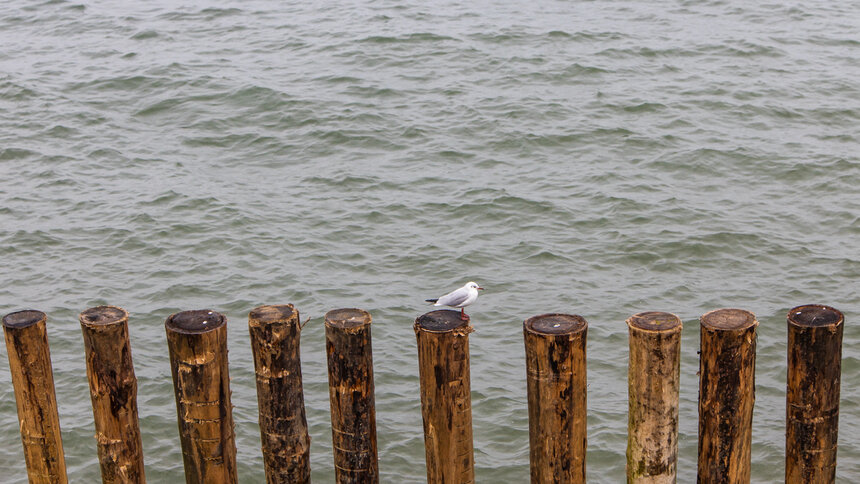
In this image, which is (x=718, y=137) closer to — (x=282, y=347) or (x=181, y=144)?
(x=181, y=144)

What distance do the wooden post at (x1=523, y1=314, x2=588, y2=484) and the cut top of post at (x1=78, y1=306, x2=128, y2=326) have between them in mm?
2499

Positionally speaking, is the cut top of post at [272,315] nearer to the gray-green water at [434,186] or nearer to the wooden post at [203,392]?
the wooden post at [203,392]

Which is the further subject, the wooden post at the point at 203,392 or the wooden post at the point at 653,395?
the wooden post at the point at 203,392

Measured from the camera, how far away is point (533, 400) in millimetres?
6035

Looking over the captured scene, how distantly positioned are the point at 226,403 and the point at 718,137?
12.1 metres

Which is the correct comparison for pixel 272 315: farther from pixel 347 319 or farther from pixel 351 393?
pixel 351 393

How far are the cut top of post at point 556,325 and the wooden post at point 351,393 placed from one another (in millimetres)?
1007

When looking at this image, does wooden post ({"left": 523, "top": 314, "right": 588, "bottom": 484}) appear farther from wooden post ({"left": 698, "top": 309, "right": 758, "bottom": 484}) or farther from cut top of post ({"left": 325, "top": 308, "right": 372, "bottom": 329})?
cut top of post ({"left": 325, "top": 308, "right": 372, "bottom": 329})

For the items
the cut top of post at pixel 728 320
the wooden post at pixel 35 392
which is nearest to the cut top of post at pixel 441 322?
the cut top of post at pixel 728 320

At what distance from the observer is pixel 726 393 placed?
5883 millimetres

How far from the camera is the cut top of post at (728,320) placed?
19.1 feet

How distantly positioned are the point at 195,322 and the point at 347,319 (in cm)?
94

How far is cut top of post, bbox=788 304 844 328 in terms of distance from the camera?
5867 mm

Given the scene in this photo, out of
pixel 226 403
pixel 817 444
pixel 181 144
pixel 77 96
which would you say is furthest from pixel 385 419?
pixel 77 96
